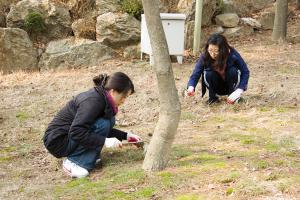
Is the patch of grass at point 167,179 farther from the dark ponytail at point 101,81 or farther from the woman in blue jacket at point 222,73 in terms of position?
the woman in blue jacket at point 222,73

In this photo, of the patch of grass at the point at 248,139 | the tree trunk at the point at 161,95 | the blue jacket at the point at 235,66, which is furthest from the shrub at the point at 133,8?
the tree trunk at the point at 161,95

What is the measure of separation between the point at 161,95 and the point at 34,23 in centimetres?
709

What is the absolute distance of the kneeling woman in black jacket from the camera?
380 centimetres

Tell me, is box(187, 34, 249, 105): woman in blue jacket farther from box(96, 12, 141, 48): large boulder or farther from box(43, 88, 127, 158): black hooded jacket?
box(96, 12, 141, 48): large boulder

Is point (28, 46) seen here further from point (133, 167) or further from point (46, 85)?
point (133, 167)

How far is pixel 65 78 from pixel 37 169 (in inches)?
171

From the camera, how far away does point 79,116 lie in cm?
379

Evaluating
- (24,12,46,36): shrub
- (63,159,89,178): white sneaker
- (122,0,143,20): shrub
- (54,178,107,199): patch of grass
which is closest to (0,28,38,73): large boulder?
(24,12,46,36): shrub

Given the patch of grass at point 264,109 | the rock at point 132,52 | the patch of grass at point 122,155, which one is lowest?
the rock at point 132,52

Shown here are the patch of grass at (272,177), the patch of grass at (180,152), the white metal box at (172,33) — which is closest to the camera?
the patch of grass at (272,177)

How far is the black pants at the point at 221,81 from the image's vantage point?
5.87m

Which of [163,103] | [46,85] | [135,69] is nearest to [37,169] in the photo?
[163,103]

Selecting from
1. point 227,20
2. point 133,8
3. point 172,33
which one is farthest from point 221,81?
point 227,20

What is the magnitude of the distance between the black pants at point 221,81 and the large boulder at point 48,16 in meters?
5.07
